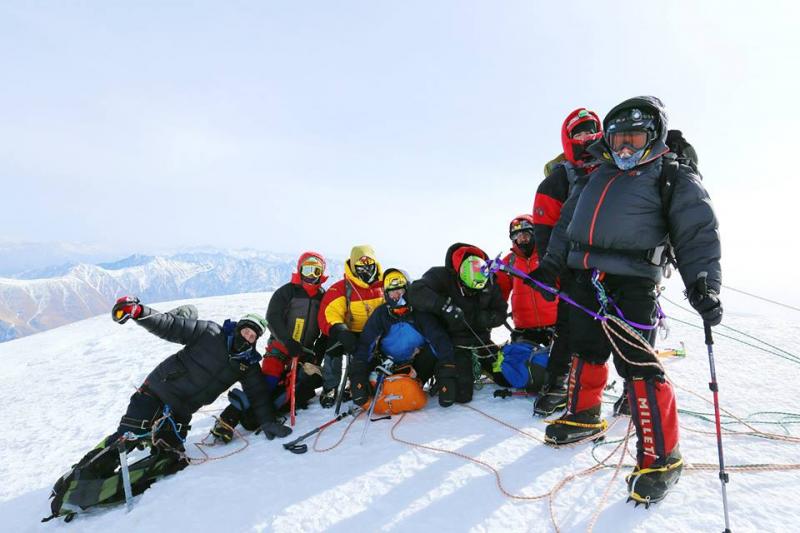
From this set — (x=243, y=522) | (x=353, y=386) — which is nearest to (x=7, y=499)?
(x=243, y=522)

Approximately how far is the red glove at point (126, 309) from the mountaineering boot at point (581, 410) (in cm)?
384

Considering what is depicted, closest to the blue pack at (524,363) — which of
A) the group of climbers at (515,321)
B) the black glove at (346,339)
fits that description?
the group of climbers at (515,321)

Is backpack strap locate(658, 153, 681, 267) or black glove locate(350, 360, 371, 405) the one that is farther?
black glove locate(350, 360, 371, 405)

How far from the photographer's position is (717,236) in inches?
93.4

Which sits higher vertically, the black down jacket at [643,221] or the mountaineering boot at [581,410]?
the black down jacket at [643,221]

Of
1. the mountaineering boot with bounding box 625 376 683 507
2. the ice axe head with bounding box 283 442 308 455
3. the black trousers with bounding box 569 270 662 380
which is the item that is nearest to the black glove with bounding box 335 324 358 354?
the ice axe head with bounding box 283 442 308 455

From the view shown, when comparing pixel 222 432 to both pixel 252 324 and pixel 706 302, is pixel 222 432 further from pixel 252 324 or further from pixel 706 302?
pixel 706 302

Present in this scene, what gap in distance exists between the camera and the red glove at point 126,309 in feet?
12.1

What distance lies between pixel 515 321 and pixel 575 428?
1889mm

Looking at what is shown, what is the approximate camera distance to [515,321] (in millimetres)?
5055

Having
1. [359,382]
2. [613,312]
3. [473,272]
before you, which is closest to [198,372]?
[359,382]

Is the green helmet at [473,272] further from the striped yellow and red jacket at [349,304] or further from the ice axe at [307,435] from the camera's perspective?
the ice axe at [307,435]

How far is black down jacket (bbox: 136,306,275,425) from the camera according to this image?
407 centimetres

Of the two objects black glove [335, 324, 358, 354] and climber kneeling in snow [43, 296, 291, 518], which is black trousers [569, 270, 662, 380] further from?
climber kneeling in snow [43, 296, 291, 518]
